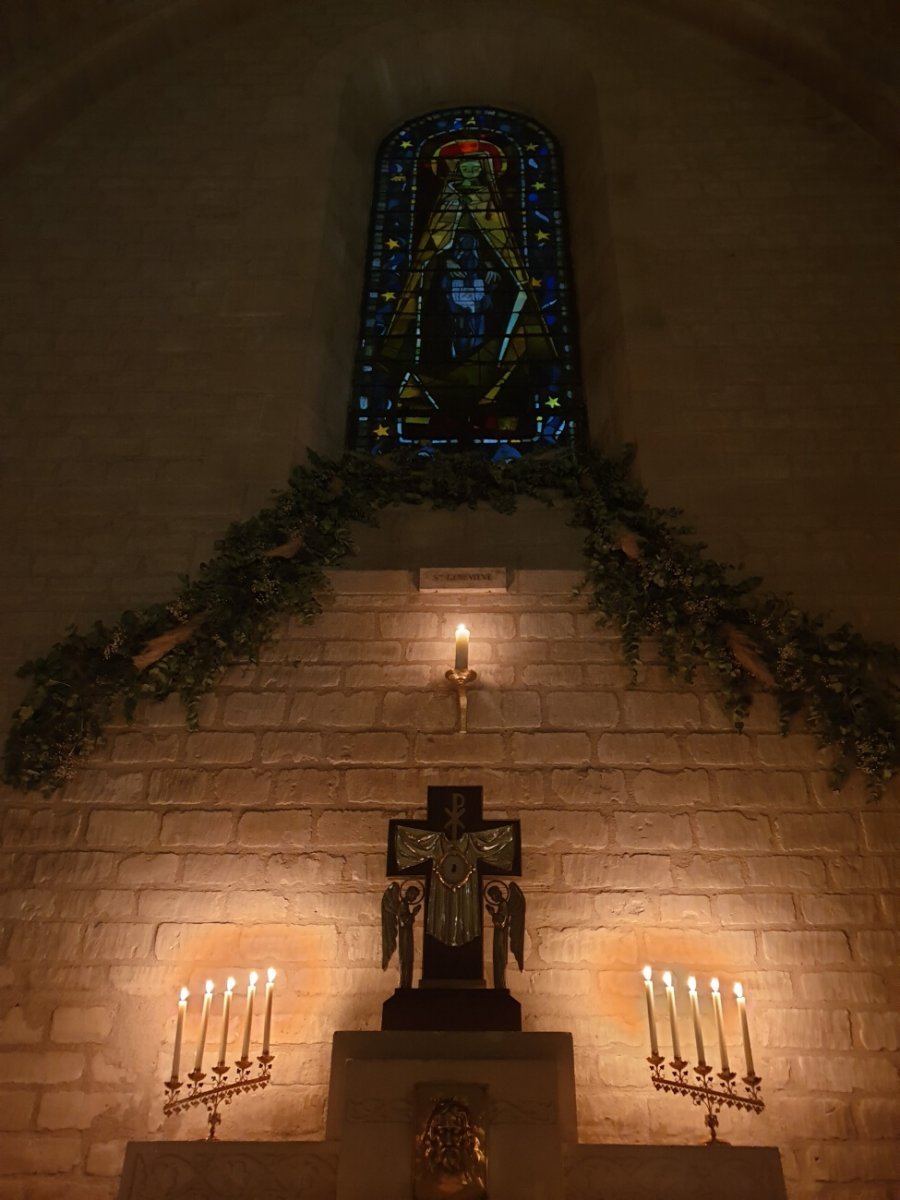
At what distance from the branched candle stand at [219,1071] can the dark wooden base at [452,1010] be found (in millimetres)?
435

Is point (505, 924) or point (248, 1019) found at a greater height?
point (505, 924)

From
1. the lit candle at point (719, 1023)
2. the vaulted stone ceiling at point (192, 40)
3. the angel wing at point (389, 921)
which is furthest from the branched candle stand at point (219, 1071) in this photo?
the vaulted stone ceiling at point (192, 40)

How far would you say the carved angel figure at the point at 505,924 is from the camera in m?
2.83

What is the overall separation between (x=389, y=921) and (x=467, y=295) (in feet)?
13.6

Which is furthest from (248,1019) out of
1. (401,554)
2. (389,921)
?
(401,554)

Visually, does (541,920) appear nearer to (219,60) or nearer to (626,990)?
(626,990)

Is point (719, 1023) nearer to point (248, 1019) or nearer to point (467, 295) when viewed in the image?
point (248, 1019)

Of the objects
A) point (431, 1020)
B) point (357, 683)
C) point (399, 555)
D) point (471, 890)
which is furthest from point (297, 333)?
point (431, 1020)

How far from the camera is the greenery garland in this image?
11.3ft

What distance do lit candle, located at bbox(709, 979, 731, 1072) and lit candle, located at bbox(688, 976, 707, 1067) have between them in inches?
2.2

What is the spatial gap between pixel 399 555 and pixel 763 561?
1.71 meters

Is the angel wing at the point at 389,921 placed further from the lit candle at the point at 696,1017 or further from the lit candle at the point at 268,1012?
the lit candle at the point at 696,1017

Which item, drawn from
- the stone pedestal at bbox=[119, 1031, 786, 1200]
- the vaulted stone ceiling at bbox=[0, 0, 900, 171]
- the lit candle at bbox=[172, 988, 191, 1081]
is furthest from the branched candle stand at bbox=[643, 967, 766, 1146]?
the vaulted stone ceiling at bbox=[0, 0, 900, 171]

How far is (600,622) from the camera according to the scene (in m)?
3.78
